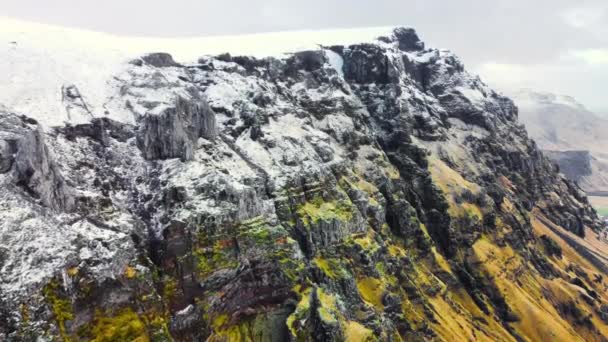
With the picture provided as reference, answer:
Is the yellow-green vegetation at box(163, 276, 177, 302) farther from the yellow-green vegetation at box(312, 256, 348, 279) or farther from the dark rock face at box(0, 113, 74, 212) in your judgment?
the yellow-green vegetation at box(312, 256, 348, 279)

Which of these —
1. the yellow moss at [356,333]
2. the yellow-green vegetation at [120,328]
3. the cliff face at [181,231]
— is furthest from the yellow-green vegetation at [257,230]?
the yellow-green vegetation at [120,328]

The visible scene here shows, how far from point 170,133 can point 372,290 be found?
99.1 meters

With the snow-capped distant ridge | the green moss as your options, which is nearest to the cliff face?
the green moss

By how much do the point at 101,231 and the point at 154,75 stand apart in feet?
231

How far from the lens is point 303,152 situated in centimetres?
19350

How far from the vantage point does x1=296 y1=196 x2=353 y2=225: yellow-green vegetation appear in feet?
567

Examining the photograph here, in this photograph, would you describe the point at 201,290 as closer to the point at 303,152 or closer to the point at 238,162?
the point at 238,162

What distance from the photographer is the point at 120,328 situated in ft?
334

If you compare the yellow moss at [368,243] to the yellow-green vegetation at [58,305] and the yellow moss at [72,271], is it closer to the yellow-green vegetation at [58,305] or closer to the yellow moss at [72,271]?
the yellow moss at [72,271]

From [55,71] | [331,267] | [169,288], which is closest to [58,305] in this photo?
[169,288]

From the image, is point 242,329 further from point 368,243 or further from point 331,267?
point 368,243

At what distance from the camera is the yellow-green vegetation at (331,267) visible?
166 metres

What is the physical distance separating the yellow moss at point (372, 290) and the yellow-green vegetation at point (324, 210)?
25649 mm

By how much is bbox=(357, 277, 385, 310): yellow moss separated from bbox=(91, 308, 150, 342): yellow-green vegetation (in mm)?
93464
